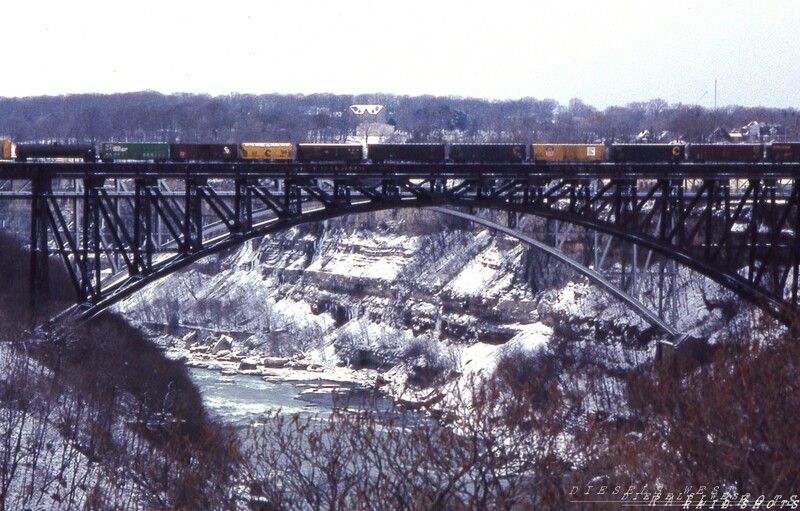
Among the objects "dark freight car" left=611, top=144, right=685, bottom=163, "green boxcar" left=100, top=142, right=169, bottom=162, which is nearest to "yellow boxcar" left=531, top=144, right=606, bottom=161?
"dark freight car" left=611, top=144, right=685, bottom=163

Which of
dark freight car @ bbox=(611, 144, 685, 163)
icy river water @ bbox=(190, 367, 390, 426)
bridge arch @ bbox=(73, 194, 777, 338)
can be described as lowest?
icy river water @ bbox=(190, 367, 390, 426)

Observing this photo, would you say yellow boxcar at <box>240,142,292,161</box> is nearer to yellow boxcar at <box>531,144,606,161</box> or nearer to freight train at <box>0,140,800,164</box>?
freight train at <box>0,140,800,164</box>

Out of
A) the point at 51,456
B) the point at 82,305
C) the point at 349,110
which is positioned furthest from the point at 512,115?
the point at 51,456

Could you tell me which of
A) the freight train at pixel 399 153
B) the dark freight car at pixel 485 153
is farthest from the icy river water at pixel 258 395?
the dark freight car at pixel 485 153

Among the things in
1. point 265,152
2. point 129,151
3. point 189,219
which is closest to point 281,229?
point 189,219

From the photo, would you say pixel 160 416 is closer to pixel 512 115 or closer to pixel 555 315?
pixel 555 315

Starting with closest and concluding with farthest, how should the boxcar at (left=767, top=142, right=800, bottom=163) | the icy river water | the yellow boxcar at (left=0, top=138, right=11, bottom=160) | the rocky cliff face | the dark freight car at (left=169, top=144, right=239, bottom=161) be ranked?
1. the dark freight car at (left=169, top=144, right=239, bottom=161)
2. the boxcar at (left=767, top=142, right=800, bottom=163)
3. the yellow boxcar at (left=0, top=138, right=11, bottom=160)
4. the icy river water
5. the rocky cliff face
